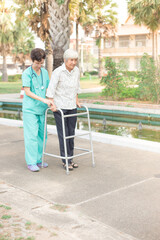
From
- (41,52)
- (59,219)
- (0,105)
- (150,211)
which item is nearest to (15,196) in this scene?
(59,219)

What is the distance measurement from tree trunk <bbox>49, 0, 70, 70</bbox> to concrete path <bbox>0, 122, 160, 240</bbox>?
8.43 metres

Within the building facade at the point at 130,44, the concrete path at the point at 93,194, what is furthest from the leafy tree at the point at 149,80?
the building facade at the point at 130,44

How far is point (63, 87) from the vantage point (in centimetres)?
525

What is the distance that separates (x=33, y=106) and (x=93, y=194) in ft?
5.74

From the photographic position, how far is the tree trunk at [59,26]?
44.8 ft

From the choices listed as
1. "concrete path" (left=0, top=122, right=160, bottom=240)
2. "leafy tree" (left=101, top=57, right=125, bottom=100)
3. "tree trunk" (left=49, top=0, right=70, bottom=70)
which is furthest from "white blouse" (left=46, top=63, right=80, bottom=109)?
"leafy tree" (left=101, top=57, right=125, bottom=100)

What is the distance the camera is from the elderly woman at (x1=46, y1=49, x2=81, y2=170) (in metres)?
5.14

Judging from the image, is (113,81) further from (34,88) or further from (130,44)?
(130,44)

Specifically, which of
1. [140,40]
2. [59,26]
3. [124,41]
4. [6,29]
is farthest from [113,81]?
[124,41]

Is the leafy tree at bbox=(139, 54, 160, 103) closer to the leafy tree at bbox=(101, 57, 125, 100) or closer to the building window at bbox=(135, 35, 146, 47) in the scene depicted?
the leafy tree at bbox=(101, 57, 125, 100)

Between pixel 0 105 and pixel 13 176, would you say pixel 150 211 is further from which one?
pixel 0 105

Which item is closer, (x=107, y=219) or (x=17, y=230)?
(x=17, y=230)

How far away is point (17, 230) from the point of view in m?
3.25

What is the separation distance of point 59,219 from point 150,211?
0.98 m
